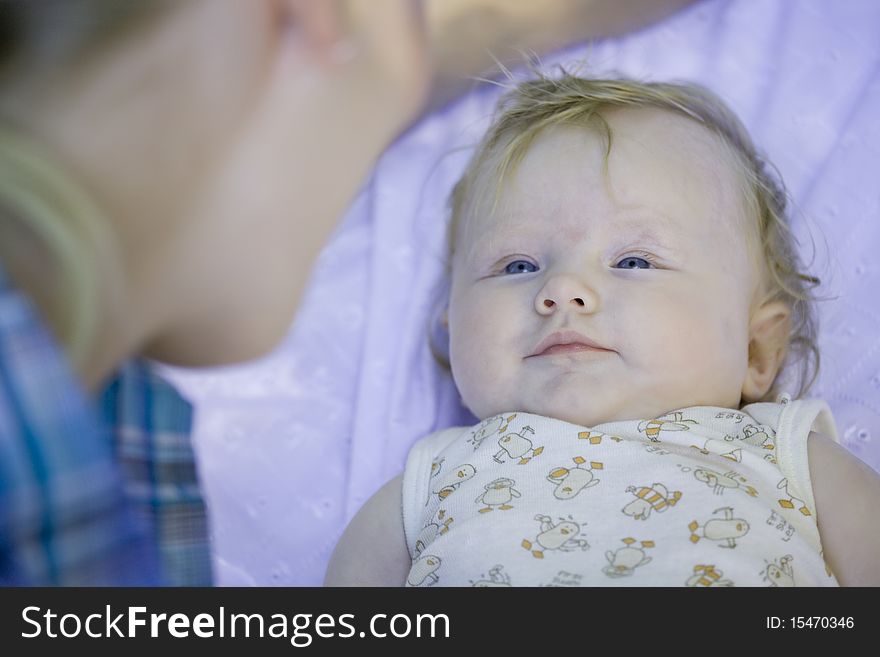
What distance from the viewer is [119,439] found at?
69 centimetres

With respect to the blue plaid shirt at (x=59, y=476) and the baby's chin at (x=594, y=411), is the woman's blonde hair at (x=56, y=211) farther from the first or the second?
the baby's chin at (x=594, y=411)

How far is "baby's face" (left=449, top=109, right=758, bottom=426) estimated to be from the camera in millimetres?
958

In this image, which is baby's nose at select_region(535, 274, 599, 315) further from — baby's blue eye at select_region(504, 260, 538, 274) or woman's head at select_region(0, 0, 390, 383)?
woman's head at select_region(0, 0, 390, 383)

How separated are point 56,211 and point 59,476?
158 millimetres

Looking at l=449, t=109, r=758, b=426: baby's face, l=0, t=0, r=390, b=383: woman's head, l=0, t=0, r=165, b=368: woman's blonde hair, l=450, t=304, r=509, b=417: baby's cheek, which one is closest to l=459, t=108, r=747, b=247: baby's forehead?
l=449, t=109, r=758, b=426: baby's face

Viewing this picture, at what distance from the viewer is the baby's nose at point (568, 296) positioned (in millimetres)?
951

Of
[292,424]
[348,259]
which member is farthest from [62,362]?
[348,259]

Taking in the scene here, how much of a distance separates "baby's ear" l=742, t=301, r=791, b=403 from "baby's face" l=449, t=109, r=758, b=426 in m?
0.05

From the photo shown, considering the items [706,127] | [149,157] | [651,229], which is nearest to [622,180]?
[651,229]

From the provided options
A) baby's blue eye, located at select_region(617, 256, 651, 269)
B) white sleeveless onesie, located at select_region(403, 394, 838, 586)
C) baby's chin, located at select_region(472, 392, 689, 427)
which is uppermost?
baby's blue eye, located at select_region(617, 256, 651, 269)

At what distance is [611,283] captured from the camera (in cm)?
97

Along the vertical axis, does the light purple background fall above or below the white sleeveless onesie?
above

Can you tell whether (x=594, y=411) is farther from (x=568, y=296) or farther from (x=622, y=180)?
(x=622, y=180)

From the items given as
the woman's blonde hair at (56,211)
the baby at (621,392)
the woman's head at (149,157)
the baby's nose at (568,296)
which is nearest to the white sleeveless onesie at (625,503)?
the baby at (621,392)
